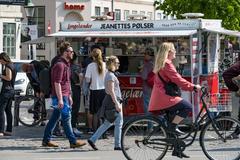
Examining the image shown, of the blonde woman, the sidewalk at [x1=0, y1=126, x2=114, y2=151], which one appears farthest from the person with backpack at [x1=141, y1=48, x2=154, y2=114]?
the blonde woman

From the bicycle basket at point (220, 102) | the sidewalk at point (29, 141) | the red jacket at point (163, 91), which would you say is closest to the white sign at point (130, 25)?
the bicycle basket at point (220, 102)

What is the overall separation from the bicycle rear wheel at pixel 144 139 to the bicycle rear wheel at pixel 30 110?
6449mm

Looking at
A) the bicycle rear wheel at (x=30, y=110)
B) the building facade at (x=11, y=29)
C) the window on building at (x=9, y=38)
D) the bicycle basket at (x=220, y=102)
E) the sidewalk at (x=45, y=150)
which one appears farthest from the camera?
the window on building at (x=9, y=38)

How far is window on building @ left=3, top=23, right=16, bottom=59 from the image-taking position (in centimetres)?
4775

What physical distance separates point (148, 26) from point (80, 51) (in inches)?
74.9

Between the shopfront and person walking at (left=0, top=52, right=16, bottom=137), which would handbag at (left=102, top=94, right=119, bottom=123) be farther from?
person walking at (left=0, top=52, right=16, bottom=137)

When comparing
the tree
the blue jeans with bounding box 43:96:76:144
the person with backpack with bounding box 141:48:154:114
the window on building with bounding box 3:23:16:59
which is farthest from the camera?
the window on building with bounding box 3:23:16:59

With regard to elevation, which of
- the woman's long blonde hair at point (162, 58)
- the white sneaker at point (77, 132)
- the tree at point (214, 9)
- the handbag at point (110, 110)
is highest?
the tree at point (214, 9)

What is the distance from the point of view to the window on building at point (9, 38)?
4775cm

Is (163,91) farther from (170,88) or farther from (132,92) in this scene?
(132,92)

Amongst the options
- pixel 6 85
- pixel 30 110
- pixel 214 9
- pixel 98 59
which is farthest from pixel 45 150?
pixel 214 9

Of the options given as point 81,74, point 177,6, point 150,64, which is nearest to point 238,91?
point 150,64

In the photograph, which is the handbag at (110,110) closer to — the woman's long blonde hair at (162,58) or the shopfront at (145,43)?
the woman's long blonde hair at (162,58)

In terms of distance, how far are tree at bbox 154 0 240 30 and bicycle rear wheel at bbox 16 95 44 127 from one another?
56.5 ft
